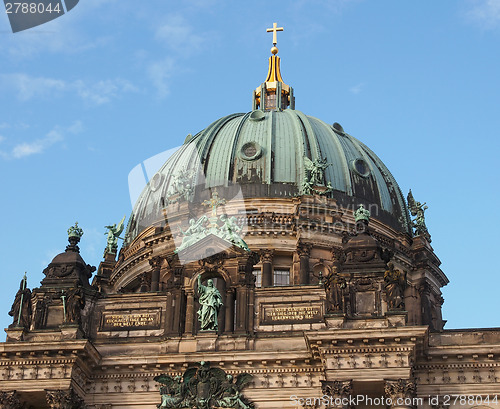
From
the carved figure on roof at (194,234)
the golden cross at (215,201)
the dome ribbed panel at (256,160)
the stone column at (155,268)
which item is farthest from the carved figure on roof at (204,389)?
the dome ribbed panel at (256,160)

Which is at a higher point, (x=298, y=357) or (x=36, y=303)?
(x=36, y=303)

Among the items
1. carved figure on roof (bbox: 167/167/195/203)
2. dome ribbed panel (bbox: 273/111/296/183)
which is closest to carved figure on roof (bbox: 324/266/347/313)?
dome ribbed panel (bbox: 273/111/296/183)

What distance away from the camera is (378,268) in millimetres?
38688

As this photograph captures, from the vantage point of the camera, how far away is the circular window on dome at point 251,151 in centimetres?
5303

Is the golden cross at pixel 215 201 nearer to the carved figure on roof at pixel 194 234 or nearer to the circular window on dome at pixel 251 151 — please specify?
the carved figure on roof at pixel 194 234

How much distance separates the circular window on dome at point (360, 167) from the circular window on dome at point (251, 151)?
570 centimetres

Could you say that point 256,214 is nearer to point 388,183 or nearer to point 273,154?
point 273,154

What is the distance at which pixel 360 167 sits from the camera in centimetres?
5444

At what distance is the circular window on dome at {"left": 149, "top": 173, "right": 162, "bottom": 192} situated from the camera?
55.5m

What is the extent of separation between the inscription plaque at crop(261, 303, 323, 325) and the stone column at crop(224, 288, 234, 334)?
138 centimetres

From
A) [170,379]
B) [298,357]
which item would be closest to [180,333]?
[170,379]

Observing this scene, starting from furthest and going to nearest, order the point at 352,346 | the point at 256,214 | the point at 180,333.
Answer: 1. the point at 256,214
2. the point at 180,333
3. the point at 352,346

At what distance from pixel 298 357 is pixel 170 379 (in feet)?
17.6

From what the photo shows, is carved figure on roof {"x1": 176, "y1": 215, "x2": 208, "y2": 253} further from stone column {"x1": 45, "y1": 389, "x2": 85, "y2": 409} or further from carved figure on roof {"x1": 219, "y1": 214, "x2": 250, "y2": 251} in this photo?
stone column {"x1": 45, "y1": 389, "x2": 85, "y2": 409}
